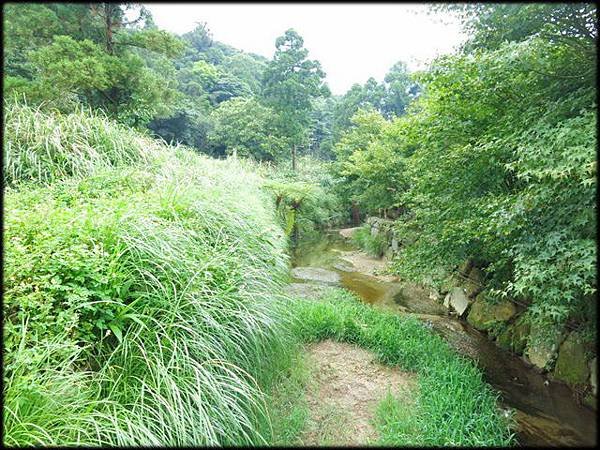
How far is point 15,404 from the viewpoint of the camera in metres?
1.20

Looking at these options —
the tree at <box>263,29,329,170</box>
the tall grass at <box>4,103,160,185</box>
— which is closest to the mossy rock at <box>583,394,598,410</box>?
the tall grass at <box>4,103,160,185</box>

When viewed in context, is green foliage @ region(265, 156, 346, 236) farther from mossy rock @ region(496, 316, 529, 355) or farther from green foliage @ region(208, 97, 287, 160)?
mossy rock @ region(496, 316, 529, 355)

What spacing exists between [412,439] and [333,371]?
2.77 ft

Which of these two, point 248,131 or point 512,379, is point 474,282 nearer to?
point 512,379

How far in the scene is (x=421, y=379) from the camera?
8.62 feet

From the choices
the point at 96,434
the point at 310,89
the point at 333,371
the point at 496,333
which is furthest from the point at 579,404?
the point at 310,89

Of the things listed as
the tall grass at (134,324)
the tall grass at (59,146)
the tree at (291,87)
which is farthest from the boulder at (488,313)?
the tree at (291,87)

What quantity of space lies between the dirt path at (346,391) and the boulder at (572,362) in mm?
1255

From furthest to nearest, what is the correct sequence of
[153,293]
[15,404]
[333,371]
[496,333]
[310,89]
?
[310,89], [496,333], [333,371], [153,293], [15,404]

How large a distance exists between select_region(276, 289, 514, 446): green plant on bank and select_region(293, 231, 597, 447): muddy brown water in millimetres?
190

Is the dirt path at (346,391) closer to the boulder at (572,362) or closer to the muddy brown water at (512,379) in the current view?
the muddy brown water at (512,379)

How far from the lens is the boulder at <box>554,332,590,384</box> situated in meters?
2.59

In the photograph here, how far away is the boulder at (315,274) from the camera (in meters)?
5.88

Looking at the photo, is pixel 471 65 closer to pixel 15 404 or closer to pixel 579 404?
pixel 579 404
